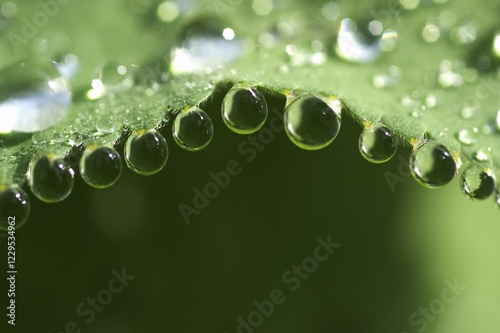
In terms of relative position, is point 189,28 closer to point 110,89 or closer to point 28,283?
point 110,89

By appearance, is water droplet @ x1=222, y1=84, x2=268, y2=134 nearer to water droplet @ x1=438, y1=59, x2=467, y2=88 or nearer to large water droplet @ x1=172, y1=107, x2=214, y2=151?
large water droplet @ x1=172, y1=107, x2=214, y2=151

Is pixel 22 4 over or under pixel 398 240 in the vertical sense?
under

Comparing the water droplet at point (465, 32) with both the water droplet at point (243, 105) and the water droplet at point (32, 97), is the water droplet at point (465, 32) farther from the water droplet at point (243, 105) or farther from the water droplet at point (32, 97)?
the water droplet at point (32, 97)

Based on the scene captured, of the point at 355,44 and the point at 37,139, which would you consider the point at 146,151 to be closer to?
the point at 37,139

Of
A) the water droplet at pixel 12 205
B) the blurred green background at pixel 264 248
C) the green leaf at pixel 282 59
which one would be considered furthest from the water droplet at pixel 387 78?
the blurred green background at pixel 264 248

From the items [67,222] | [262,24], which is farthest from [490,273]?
[262,24]

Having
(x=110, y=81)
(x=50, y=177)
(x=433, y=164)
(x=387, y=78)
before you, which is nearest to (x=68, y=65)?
(x=110, y=81)
